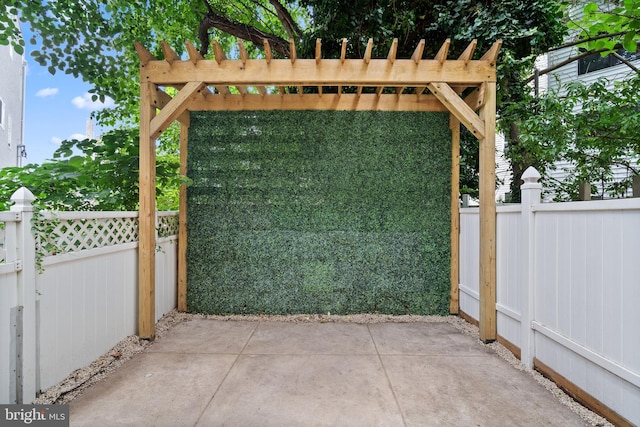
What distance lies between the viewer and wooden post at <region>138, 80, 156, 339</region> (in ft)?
10.7

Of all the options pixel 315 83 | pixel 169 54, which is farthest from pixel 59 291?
pixel 315 83

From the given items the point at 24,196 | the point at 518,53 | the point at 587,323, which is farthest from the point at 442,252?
the point at 24,196

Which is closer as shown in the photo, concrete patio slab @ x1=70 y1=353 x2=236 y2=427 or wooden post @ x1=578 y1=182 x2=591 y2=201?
concrete patio slab @ x1=70 y1=353 x2=236 y2=427

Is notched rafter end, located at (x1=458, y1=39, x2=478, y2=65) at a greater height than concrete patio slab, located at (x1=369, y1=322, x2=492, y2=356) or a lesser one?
greater

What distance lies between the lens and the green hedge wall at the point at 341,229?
13.6 ft

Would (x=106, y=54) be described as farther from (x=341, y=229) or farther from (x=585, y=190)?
(x=585, y=190)

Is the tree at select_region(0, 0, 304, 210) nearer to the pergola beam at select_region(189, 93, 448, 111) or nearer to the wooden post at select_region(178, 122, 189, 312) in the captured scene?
the wooden post at select_region(178, 122, 189, 312)

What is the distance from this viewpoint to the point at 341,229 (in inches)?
164

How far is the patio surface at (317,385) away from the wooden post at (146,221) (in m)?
0.26

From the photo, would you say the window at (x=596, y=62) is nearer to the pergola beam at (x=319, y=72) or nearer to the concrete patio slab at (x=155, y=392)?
the pergola beam at (x=319, y=72)

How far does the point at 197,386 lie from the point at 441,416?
5.33ft

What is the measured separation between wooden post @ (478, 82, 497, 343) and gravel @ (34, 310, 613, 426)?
0.24 meters

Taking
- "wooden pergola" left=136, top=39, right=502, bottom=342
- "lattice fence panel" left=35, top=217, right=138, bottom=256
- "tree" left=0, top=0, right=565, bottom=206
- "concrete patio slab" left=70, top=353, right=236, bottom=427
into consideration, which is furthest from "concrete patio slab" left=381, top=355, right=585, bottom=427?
"tree" left=0, top=0, right=565, bottom=206

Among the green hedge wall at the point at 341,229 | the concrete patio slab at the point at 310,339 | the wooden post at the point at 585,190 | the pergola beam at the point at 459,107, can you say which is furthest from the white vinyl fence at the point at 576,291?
the concrete patio slab at the point at 310,339
